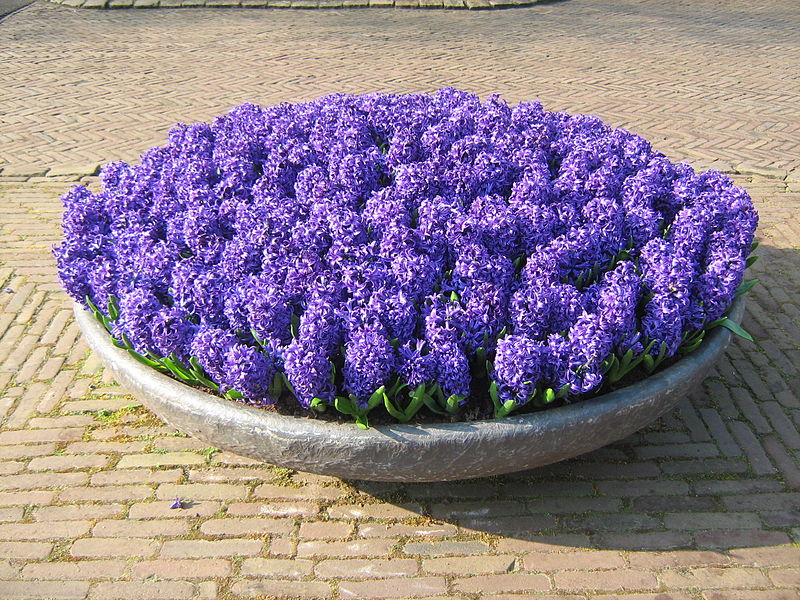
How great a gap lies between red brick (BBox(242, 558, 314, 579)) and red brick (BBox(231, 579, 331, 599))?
0.04m

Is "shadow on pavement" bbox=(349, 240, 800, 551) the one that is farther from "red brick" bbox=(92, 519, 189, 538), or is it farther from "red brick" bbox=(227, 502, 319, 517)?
"red brick" bbox=(92, 519, 189, 538)

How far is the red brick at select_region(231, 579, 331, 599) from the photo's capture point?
10.5ft

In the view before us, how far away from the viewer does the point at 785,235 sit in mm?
6137

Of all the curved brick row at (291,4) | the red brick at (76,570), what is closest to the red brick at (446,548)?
the red brick at (76,570)

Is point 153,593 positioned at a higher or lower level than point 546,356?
lower

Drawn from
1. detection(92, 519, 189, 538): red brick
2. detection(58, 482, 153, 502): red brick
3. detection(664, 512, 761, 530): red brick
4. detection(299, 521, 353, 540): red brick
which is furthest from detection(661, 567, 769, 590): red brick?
detection(58, 482, 153, 502): red brick

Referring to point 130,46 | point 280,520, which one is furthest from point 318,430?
point 130,46

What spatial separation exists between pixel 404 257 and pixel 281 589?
1568mm

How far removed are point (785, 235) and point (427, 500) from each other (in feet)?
13.8

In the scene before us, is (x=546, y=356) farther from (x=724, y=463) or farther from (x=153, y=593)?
(x=153, y=593)

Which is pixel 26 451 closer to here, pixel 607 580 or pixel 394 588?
pixel 394 588

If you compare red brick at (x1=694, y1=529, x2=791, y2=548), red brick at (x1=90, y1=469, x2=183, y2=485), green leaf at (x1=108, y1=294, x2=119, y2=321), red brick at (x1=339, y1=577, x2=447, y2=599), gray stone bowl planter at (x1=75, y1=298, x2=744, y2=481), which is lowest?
red brick at (x1=694, y1=529, x2=791, y2=548)

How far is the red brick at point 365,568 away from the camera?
3281 mm

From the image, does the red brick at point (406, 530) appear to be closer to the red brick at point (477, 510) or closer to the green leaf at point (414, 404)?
the red brick at point (477, 510)
